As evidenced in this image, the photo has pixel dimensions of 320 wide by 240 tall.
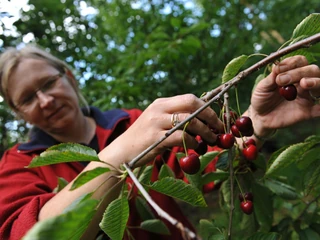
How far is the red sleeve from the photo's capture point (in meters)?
0.94

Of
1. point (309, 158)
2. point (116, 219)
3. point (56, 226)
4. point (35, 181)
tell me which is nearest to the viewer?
point (56, 226)

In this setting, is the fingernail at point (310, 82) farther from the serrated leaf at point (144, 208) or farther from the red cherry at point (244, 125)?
the serrated leaf at point (144, 208)

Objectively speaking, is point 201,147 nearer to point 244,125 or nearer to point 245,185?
point 244,125

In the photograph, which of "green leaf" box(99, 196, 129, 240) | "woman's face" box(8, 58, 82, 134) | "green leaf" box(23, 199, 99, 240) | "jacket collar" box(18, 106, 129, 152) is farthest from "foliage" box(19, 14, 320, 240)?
"woman's face" box(8, 58, 82, 134)

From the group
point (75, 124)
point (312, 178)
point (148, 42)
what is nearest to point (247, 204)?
point (312, 178)

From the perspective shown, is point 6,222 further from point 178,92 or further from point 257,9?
point 257,9

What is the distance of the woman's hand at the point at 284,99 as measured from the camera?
2.90 feet

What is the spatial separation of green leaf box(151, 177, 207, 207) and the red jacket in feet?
1.37

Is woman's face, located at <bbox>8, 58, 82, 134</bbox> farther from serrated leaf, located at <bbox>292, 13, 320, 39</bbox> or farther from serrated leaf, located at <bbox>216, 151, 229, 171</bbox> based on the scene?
serrated leaf, located at <bbox>292, 13, 320, 39</bbox>

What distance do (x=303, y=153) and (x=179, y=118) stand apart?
1.31ft

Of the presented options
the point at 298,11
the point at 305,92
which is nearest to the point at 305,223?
the point at 305,92

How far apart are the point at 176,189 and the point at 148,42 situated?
1.97 m

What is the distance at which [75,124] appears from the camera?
5.79ft

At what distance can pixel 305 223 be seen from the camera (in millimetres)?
1104
